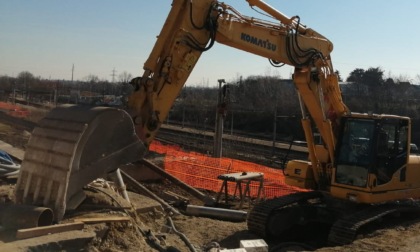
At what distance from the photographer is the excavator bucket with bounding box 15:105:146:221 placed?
21.0 ft

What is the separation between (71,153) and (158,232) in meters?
2.31

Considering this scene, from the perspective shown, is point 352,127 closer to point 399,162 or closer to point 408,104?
point 399,162

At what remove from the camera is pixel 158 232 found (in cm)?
792

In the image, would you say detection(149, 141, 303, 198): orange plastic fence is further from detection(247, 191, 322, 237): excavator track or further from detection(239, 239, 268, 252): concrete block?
detection(239, 239, 268, 252): concrete block

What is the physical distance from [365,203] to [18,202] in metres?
6.47

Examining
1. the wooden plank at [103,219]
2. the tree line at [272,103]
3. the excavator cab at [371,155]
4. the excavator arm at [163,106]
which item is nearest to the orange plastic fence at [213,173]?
the excavator arm at [163,106]

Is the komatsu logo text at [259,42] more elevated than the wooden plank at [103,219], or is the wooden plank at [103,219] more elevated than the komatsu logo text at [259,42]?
the komatsu logo text at [259,42]

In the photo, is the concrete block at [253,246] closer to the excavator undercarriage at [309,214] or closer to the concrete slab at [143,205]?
the concrete slab at [143,205]

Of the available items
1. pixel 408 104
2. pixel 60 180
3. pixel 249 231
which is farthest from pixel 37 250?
pixel 408 104

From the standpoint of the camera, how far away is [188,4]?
7.86 meters

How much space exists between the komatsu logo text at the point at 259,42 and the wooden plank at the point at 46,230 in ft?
15.2

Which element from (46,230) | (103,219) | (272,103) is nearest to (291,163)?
(103,219)

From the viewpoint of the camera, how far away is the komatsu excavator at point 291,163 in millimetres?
6652

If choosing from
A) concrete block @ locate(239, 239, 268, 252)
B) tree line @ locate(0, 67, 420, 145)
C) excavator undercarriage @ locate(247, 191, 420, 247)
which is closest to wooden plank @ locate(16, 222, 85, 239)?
concrete block @ locate(239, 239, 268, 252)
